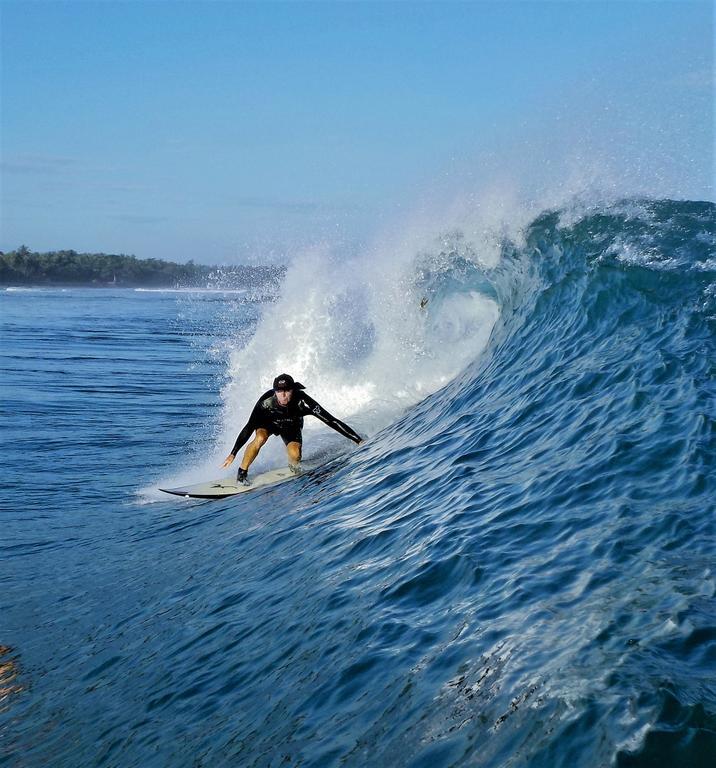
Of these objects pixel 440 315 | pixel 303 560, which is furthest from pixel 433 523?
pixel 440 315

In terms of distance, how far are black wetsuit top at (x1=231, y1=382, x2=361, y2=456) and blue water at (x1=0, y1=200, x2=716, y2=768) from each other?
443 millimetres

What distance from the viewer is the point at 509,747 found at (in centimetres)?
364

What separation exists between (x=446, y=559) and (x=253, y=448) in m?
6.30

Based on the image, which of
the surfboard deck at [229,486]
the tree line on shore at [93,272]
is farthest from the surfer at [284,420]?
the tree line on shore at [93,272]

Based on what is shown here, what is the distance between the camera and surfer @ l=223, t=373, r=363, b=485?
11789 mm

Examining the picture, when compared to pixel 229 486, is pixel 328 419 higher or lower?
higher

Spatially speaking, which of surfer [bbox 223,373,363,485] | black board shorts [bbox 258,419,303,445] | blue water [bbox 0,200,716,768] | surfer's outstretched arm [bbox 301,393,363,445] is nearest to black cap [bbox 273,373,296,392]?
surfer [bbox 223,373,363,485]

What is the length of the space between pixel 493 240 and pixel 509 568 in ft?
33.9

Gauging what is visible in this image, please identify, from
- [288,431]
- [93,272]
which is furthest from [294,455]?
[93,272]

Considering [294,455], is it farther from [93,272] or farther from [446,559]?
[93,272]

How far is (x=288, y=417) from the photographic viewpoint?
39.2ft

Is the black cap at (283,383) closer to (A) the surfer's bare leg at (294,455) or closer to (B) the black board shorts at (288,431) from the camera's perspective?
(B) the black board shorts at (288,431)

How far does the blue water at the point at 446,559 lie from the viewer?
4062 millimetres

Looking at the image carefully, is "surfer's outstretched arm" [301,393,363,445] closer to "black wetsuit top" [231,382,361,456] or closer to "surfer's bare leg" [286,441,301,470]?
"black wetsuit top" [231,382,361,456]
